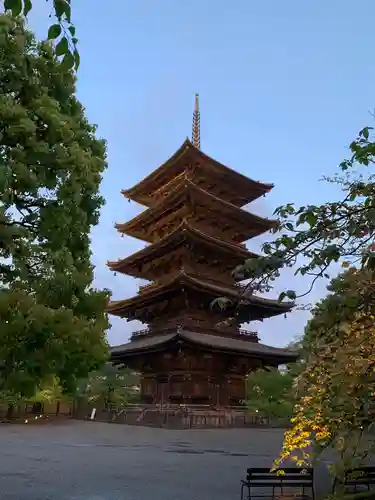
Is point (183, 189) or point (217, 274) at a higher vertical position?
point (183, 189)

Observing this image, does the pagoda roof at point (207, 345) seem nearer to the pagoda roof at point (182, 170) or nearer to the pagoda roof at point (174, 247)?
the pagoda roof at point (174, 247)

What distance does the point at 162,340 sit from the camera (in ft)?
85.8

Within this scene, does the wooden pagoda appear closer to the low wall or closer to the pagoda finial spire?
the low wall

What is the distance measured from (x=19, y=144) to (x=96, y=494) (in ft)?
17.7

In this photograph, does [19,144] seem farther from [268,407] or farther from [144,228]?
[144,228]

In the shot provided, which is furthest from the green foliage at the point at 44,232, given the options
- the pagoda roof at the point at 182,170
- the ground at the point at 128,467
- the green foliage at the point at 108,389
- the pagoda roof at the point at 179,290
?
the green foliage at the point at 108,389

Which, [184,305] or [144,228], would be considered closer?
[184,305]

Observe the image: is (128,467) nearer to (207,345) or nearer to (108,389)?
(207,345)

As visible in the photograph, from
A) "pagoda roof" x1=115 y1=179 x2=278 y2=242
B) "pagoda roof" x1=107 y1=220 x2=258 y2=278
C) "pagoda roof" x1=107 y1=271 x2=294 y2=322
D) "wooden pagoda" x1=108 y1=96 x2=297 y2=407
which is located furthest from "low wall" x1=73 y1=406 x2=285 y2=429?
"pagoda roof" x1=115 y1=179 x2=278 y2=242

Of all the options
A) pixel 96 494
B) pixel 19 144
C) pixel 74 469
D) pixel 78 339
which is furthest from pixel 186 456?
pixel 19 144

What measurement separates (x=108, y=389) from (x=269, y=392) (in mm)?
10649

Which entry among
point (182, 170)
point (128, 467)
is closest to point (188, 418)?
point (128, 467)

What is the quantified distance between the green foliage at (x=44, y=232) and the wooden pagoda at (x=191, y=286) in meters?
18.1

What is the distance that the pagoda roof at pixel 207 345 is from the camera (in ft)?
83.3
